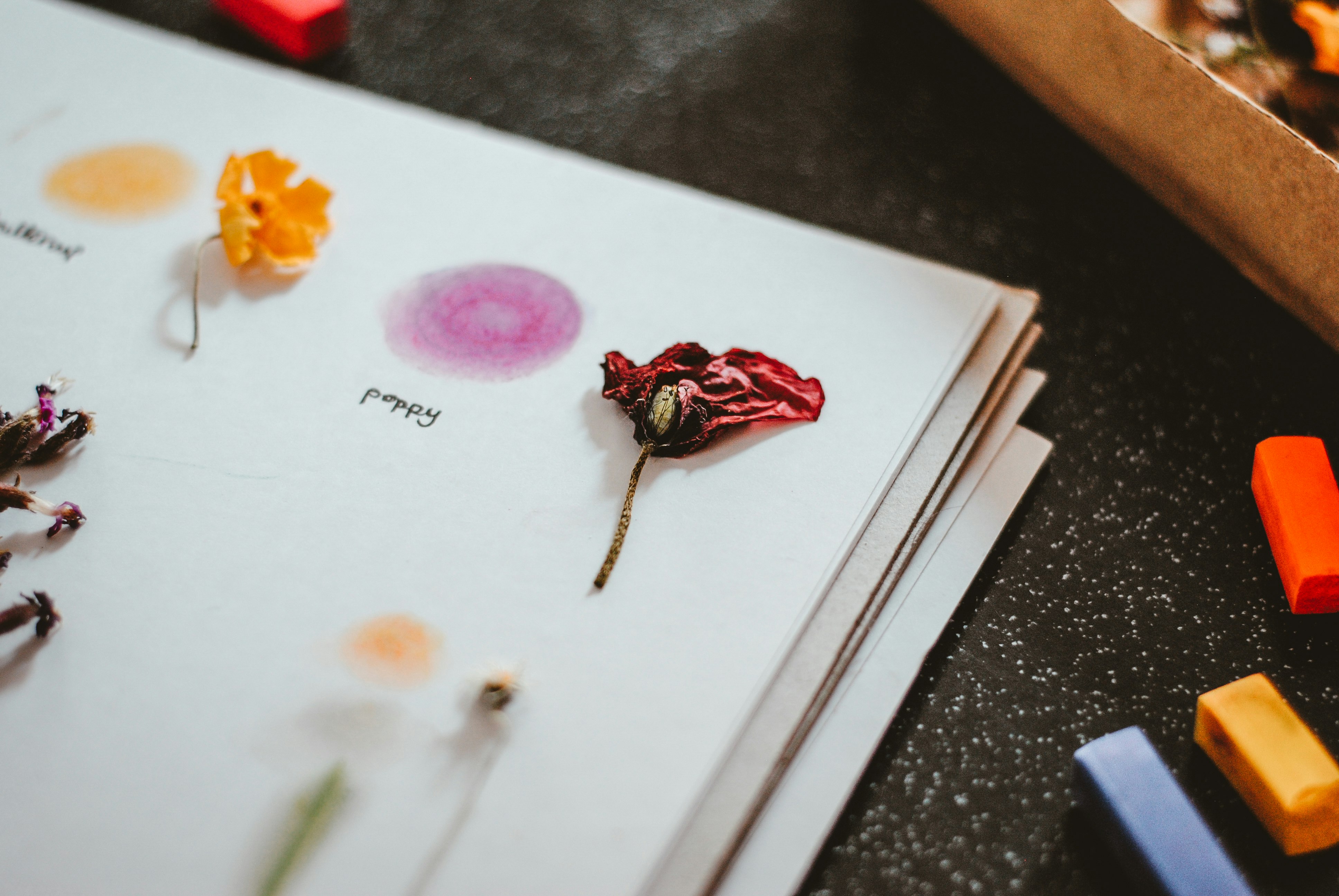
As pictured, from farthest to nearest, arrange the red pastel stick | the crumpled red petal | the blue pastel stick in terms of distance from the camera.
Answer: the red pastel stick < the crumpled red petal < the blue pastel stick

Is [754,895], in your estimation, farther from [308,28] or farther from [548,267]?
[308,28]

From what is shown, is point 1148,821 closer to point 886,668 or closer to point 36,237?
point 886,668

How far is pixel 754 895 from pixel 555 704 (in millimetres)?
98

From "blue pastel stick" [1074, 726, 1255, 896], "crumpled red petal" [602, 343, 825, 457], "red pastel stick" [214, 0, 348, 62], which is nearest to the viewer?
"blue pastel stick" [1074, 726, 1255, 896]

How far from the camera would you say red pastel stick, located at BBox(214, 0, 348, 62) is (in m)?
0.59

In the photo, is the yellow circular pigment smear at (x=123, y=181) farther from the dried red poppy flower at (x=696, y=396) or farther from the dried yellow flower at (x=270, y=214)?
the dried red poppy flower at (x=696, y=396)

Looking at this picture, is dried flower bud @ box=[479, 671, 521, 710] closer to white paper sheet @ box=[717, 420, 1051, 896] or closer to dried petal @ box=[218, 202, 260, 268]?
white paper sheet @ box=[717, 420, 1051, 896]

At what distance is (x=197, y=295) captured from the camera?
1.53 feet

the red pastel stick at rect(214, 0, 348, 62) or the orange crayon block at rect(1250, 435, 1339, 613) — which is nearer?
the orange crayon block at rect(1250, 435, 1339, 613)

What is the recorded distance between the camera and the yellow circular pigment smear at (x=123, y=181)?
50 cm

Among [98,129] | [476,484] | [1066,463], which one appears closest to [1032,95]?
[1066,463]

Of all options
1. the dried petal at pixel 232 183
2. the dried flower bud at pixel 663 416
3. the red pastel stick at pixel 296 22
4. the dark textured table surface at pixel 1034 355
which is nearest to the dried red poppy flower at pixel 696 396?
the dried flower bud at pixel 663 416

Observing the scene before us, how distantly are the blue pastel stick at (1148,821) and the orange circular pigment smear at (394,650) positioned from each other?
0.82 feet

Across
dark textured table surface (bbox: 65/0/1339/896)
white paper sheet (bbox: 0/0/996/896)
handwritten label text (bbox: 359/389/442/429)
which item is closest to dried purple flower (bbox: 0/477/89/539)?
white paper sheet (bbox: 0/0/996/896)
